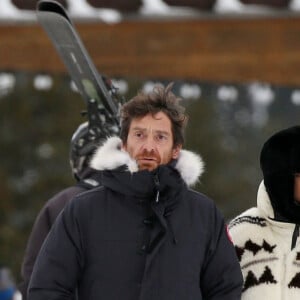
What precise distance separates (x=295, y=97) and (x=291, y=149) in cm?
532

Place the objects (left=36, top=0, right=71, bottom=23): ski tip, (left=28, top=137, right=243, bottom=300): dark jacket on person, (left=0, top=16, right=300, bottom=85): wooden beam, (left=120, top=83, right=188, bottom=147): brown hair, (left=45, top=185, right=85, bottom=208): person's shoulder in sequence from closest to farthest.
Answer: (left=28, top=137, right=243, bottom=300): dark jacket on person < (left=120, top=83, right=188, bottom=147): brown hair < (left=45, top=185, right=85, bottom=208): person's shoulder < (left=36, top=0, right=71, bottom=23): ski tip < (left=0, top=16, right=300, bottom=85): wooden beam

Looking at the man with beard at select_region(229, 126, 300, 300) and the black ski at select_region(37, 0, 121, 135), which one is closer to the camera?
the man with beard at select_region(229, 126, 300, 300)

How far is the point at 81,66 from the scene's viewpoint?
5500 millimetres

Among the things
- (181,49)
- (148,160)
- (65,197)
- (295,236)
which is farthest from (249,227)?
(181,49)

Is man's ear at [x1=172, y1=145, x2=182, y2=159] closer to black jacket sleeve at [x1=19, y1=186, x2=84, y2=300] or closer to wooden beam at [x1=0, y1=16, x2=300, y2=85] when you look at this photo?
black jacket sleeve at [x1=19, y1=186, x2=84, y2=300]

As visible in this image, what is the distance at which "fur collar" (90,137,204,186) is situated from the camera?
156 inches

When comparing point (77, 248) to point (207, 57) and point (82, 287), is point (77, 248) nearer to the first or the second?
point (82, 287)

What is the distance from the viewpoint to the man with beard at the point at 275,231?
426 cm

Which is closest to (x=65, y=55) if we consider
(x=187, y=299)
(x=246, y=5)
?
(x=187, y=299)

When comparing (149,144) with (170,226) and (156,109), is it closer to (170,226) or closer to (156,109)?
(156,109)

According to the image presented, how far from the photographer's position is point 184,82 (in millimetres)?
9609

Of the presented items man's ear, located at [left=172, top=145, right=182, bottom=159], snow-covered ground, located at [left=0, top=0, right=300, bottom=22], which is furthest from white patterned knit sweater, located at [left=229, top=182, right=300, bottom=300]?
snow-covered ground, located at [left=0, top=0, right=300, bottom=22]

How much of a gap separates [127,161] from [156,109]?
0.18 m

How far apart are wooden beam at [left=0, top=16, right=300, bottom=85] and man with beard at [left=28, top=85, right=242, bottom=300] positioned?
5.20 m
